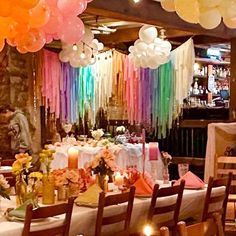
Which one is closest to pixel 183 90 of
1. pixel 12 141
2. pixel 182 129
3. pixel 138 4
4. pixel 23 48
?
pixel 182 129

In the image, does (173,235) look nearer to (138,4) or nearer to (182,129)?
(138,4)

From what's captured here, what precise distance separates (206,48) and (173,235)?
893cm

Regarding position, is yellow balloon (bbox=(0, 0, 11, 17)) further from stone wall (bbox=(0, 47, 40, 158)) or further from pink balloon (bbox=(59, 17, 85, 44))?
stone wall (bbox=(0, 47, 40, 158))

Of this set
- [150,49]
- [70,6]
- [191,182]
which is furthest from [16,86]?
[191,182]

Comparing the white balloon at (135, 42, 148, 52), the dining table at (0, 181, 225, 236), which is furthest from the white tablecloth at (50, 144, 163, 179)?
the dining table at (0, 181, 225, 236)

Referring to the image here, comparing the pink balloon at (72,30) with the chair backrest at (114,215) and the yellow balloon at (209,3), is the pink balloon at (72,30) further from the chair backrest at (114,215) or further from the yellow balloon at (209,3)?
the chair backrest at (114,215)

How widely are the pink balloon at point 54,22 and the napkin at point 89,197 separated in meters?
1.43

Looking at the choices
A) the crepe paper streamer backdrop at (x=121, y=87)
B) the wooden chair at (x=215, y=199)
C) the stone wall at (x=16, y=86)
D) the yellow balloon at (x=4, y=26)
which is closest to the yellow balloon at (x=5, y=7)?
the yellow balloon at (x=4, y=26)

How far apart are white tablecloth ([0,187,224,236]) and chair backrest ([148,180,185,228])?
10 cm

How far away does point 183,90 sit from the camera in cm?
934

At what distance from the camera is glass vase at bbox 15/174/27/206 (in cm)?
414

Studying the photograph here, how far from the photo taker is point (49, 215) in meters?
3.53

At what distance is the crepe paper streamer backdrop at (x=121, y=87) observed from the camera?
372 inches

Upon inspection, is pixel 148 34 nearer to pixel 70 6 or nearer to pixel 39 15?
pixel 70 6
